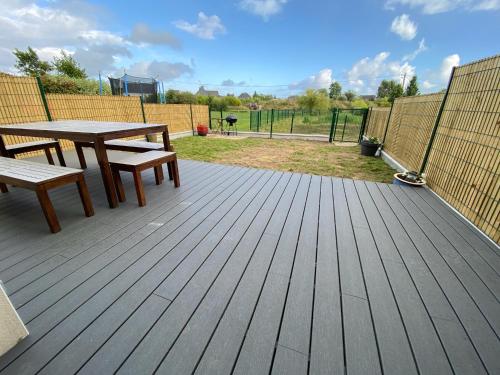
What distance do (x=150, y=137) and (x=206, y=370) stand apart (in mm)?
5726

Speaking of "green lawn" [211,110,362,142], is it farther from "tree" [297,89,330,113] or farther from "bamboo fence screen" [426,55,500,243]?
"tree" [297,89,330,113]

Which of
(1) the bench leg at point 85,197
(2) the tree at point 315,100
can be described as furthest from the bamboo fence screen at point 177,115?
(2) the tree at point 315,100

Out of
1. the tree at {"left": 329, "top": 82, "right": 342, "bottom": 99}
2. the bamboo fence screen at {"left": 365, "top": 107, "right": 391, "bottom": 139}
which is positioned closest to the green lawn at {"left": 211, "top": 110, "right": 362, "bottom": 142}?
the bamboo fence screen at {"left": 365, "top": 107, "right": 391, "bottom": 139}

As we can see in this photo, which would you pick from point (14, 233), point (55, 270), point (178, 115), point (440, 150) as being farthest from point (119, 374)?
point (178, 115)

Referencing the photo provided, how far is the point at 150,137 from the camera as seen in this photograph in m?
5.52

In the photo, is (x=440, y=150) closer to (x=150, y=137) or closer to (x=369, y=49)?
(x=150, y=137)

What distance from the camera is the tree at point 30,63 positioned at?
1606cm

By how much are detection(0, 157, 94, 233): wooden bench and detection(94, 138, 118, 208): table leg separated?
0.19 m

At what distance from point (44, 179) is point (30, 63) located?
2410 centimetres

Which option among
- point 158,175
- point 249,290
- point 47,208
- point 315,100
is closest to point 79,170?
point 47,208

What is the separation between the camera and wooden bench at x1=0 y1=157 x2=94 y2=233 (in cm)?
157

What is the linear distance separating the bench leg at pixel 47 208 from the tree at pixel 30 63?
22448 millimetres

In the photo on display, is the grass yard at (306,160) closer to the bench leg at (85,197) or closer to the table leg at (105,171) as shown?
the table leg at (105,171)

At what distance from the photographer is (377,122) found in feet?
20.9
